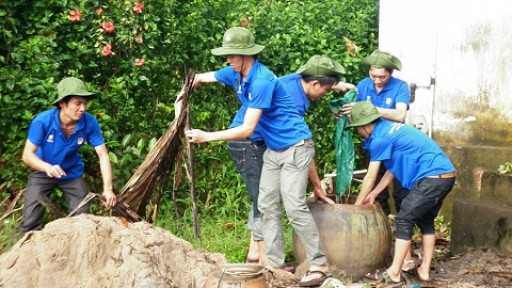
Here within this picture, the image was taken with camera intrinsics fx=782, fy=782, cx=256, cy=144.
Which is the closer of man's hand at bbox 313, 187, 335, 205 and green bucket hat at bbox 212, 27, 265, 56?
green bucket hat at bbox 212, 27, 265, 56

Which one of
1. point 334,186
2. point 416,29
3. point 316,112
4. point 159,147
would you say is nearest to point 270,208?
point 159,147

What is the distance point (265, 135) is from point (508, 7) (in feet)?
11.9

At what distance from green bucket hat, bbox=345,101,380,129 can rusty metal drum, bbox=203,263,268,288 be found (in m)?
2.07

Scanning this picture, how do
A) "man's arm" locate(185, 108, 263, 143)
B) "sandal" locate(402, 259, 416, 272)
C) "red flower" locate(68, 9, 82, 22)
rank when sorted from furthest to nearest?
"red flower" locate(68, 9, 82, 22) < "sandal" locate(402, 259, 416, 272) < "man's arm" locate(185, 108, 263, 143)

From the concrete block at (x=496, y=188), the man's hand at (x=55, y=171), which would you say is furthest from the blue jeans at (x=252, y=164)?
the concrete block at (x=496, y=188)

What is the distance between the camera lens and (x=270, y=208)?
6.83 meters

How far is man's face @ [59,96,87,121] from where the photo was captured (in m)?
6.51

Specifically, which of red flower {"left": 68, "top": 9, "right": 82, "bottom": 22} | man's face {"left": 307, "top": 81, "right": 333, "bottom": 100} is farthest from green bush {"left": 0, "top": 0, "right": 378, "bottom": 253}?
man's face {"left": 307, "top": 81, "right": 333, "bottom": 100}

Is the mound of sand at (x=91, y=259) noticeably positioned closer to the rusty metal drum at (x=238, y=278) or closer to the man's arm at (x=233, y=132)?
the rusty metal drum at (x=238, y=278)

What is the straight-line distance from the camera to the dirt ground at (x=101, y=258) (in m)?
5.54

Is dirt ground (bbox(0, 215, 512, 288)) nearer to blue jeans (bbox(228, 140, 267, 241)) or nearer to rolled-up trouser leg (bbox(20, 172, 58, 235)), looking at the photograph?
rolled-up trouser leg (bbox(20, 172, 58, 235))

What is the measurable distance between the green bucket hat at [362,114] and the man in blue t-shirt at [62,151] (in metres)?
2.18

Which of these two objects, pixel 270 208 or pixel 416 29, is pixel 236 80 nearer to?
pixel 270 208

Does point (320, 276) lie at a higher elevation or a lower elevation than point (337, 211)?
lower
